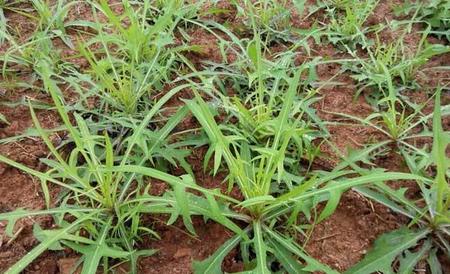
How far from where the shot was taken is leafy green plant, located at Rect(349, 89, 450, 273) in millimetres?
1290

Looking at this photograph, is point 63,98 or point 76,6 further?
point 76,6

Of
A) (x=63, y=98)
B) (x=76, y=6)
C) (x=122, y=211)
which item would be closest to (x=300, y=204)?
(x=122, y=211)

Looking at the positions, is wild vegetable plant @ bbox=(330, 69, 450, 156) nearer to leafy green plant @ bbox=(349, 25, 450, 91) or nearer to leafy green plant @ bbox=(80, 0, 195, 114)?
leafy green plant @ bbox=(349, 25, 450, 91)

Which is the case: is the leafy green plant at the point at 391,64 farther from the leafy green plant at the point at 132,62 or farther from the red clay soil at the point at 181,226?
the leafy green plant at the point at 132,62

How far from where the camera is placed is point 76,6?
219 cm

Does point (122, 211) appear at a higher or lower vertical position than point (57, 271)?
higher

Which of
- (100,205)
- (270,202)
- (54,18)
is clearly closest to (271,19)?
(54,18)

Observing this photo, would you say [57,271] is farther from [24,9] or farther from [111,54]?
[24,9]

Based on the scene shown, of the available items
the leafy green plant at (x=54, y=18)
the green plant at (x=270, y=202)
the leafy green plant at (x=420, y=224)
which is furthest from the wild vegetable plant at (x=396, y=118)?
the leafy green plant at (x=54, y=18)

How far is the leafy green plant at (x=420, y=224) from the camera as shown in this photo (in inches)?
50.8

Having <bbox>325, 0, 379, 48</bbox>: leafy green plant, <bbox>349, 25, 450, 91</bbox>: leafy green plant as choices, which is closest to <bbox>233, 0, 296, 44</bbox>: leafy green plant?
<bbox>325, 0, 379, 48</bbox>: leafy green plant

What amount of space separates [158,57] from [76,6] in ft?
2.01

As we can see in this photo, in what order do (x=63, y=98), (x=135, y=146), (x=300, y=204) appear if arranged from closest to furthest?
(x=300, y=204) < (x=135, y=146) < (x=63, y=98)

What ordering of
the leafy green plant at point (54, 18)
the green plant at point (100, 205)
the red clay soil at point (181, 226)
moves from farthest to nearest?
the leafy green plant at point (54, 18)
the red clay soil at point (181, 226)
the green plant at point (100, 205)
